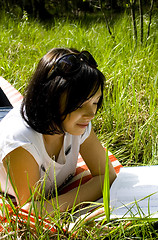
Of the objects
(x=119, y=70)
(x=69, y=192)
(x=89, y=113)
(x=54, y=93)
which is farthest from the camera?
(x=119, y=70)

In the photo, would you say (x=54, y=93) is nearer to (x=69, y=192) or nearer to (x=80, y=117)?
(x=80, y=117)

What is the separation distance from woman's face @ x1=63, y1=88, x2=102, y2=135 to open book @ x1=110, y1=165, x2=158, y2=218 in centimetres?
33

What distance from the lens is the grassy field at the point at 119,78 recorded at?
259 cm

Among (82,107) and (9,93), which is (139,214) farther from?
(9,93)

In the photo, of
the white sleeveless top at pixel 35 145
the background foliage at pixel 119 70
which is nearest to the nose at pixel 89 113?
the white sleeveless top at pixel 35 145

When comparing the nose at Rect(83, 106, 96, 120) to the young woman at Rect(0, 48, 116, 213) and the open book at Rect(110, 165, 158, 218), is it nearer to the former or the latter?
the young woman at Rect(0, 48, 116, 213)

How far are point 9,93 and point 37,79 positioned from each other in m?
1.20

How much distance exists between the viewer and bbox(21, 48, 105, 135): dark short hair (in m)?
1.63

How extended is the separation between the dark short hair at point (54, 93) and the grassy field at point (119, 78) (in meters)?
0.46

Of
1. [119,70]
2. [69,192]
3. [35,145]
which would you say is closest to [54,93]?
[35,145]

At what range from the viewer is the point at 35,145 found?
173 cm

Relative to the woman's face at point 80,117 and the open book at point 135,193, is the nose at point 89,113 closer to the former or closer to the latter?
the woman's face at point 80,117

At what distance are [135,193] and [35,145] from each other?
1.58 ft

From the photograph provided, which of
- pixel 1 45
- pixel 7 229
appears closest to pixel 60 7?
pixel 1 45
